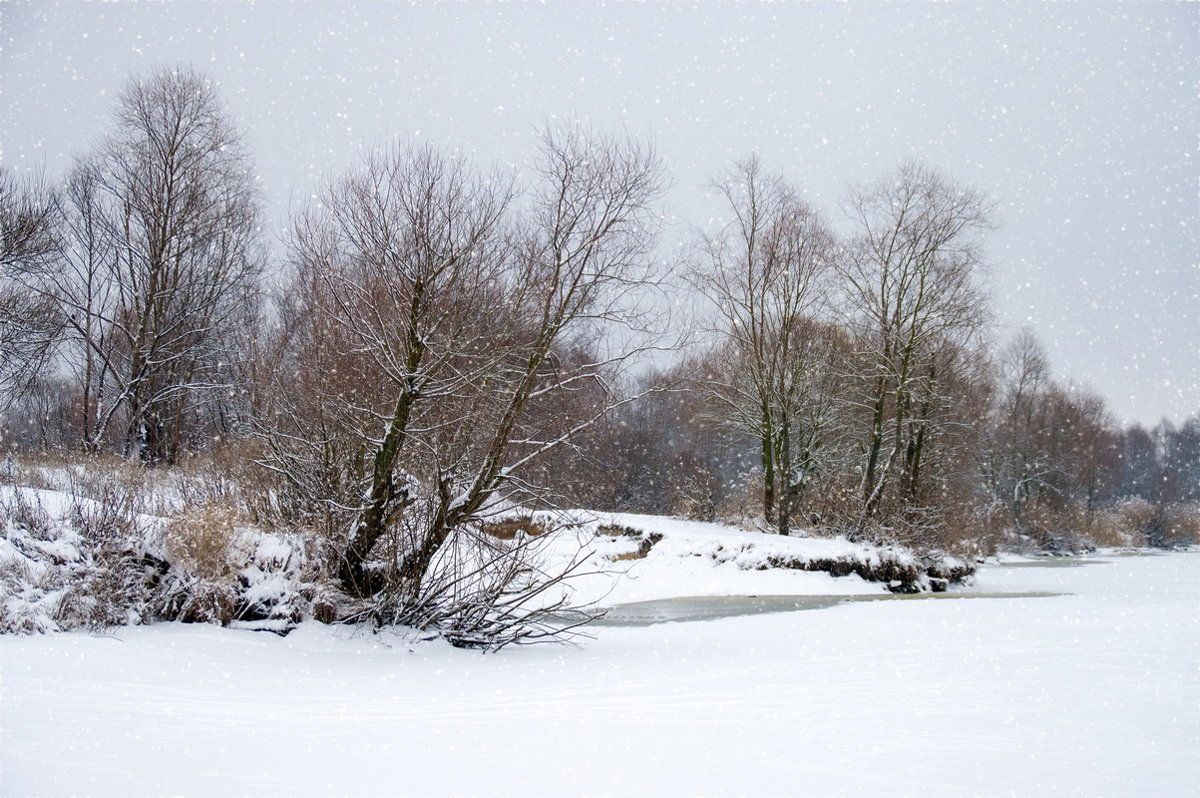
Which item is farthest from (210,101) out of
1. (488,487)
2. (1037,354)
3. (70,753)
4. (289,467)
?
(1037,354)

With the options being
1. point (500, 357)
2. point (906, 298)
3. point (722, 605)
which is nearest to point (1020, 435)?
point (906, 298)

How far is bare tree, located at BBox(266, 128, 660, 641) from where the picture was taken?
9648 mm

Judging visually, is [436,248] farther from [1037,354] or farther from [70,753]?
[1037,354]

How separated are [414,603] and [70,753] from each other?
18.8 feet

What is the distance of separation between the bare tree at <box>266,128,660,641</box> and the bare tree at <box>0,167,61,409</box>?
14.5m

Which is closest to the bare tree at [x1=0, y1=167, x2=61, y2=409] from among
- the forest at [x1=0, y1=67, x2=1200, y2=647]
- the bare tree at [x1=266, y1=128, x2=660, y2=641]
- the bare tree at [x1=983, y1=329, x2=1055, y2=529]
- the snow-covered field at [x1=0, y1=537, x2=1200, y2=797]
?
the forest at [x1=0, y1=67, x2=1200, y2=647]

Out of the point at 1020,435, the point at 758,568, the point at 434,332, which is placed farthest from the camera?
the point at 1020,435

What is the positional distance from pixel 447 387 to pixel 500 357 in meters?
0.76

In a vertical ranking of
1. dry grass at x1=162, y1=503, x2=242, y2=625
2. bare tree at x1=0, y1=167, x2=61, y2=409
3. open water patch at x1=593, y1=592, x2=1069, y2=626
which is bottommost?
open water patch at x1=593, y1=592, x2=1069, y2=626

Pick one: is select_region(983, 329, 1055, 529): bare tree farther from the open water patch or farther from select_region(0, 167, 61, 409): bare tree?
select_region(0, 167, 61, 409): bare tree

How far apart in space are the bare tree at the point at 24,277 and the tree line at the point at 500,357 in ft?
0.34

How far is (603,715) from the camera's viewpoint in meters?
5.57

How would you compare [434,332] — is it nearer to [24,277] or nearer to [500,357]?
[500,357]

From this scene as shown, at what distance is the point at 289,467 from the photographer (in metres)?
10.1
